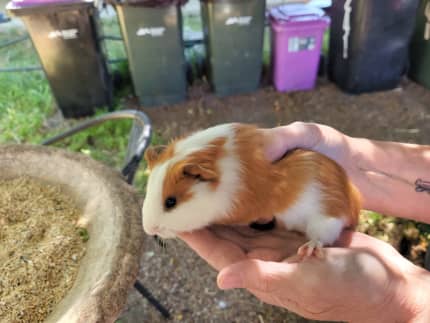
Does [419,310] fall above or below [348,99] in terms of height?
above

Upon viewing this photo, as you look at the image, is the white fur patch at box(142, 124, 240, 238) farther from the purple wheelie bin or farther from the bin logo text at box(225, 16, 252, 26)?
the purple wheelie bin

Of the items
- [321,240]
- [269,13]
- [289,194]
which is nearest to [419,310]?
[321,240]

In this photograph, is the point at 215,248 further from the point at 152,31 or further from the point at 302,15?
the point at 302,15

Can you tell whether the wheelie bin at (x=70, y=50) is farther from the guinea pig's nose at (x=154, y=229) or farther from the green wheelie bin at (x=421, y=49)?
the green wheelie bin at (x=421, y=49)

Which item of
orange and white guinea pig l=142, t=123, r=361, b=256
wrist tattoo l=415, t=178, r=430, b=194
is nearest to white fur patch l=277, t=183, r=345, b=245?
orange and white guinea pig l=142, t=123, r=361, b=256

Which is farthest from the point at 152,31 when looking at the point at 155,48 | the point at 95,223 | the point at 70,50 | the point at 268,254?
the point at 268,254

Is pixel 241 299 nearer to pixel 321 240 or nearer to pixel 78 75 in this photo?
pixel 321 240
